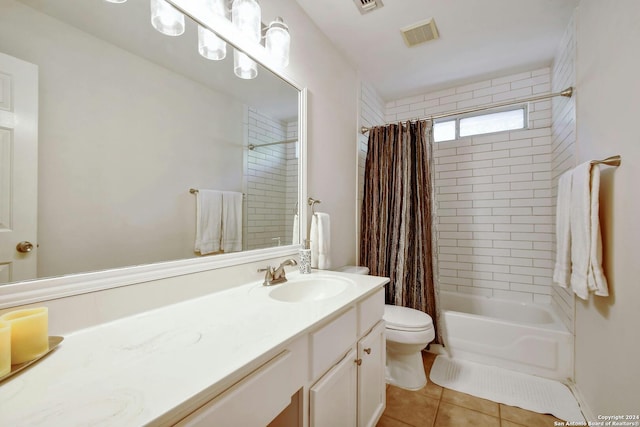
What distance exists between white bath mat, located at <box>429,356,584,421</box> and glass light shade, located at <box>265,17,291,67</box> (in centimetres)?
231

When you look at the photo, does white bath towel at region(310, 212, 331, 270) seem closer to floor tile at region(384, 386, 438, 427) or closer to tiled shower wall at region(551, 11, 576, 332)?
floor tile at region(384, 386, 438, 427)

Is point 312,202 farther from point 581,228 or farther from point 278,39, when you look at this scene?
point 581,228

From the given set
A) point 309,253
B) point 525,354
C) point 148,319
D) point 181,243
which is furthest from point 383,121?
point 148,319

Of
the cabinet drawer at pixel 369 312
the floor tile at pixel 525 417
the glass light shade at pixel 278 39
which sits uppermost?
the glass light shade at pixel 278 39

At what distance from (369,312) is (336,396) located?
0.38 meters

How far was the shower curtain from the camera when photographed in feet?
7.16

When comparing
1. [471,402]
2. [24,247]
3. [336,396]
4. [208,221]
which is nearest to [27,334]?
[24,247]

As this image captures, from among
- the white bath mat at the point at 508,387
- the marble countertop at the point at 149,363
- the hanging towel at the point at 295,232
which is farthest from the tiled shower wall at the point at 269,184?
the white bath mat at the point at 508,387

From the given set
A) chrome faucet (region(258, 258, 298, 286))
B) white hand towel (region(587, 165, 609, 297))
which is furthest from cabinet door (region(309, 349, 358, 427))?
white hand towel (region(587, 165, 609, 297))

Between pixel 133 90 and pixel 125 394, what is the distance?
905mm

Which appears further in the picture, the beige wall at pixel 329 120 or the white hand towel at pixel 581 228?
the beige wall at pixel 329 120

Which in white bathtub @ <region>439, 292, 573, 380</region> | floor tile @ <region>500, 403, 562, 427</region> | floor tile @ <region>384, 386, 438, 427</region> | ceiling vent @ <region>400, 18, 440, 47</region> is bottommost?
floor tile @ <region>384, 386, 438, 427</region>

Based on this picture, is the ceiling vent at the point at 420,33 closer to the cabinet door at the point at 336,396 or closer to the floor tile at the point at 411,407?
the cabinet door at the point at 336,396

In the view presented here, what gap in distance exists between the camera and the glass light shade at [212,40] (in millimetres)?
1139
